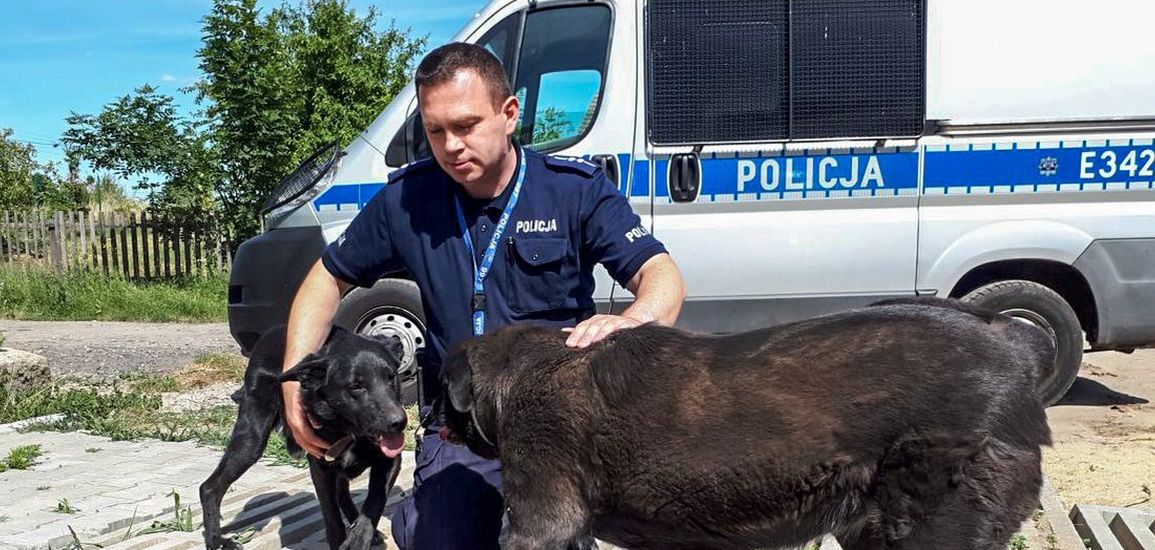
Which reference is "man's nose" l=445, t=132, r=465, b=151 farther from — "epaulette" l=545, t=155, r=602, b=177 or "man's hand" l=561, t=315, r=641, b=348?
"man's hand" l=561, t=315, r=641, b=348

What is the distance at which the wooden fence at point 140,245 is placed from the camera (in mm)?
15461

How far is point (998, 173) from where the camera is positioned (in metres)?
5.93

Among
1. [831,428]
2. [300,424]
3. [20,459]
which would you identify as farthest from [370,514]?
[20,459]

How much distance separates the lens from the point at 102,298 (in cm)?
1376

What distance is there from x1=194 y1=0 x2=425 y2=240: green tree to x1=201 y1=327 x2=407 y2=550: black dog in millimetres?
10778

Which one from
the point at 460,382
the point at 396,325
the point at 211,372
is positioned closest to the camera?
the point at 460,382

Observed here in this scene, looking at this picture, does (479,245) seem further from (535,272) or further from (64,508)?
(64,508)

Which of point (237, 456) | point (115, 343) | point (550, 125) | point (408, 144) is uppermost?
point (550, 125)

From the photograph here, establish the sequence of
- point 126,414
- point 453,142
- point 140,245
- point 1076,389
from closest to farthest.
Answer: point 453,142 → point 126,414 → point 1076,389 → point 140,245

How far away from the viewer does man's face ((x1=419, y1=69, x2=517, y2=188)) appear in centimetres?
286

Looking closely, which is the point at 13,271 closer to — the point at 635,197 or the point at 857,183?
the point at 635,197

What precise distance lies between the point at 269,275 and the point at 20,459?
1.89m

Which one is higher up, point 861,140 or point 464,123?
point 861,140

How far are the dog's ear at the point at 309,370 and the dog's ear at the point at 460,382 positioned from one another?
0.97 m
